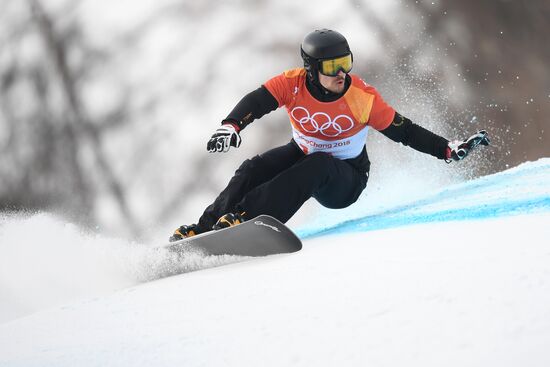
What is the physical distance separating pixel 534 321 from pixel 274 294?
2.16 feet

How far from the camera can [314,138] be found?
9.09 feet

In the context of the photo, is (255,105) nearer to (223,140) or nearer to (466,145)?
(223,140)

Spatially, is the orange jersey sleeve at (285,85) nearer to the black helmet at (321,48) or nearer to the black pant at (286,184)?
the black helmet at (321,48)

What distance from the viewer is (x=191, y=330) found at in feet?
4.56

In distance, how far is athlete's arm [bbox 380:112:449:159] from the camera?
266cm

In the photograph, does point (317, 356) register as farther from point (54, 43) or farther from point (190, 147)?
point (54, 43)

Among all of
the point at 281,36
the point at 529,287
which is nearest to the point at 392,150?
the point at 281,36

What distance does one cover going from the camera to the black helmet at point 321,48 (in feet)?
8.21

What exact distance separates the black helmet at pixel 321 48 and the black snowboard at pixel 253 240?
2.37ft

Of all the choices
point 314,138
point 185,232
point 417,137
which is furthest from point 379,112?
point 185,232

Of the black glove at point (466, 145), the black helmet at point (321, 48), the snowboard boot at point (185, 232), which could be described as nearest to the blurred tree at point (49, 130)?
the snowboard boot at point (185, 232)

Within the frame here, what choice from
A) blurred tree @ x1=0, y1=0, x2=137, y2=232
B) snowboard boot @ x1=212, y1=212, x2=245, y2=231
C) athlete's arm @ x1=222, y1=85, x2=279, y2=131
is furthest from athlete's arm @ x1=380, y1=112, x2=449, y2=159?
blurred tree @ x1=0, y1=0, x2=137, y2=232

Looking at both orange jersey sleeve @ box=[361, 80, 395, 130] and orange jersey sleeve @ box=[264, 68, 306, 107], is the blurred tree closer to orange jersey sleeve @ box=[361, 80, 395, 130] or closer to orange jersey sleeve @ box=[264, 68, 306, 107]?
orange jersey sleeve @ box=[264, 68, 306, 107]

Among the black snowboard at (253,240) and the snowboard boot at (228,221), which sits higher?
the snowboard boot at (228,221)
